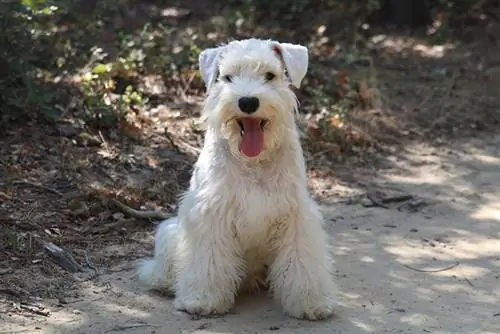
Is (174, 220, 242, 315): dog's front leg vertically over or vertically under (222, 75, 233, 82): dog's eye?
under

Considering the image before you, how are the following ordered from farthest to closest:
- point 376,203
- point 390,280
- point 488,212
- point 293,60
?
point 376,203, point 488,212, point 390,280, point 293,60

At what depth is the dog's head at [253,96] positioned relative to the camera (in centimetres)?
475

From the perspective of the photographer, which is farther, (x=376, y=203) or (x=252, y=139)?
(x=376, y=203)

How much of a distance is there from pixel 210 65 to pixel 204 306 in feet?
4.57

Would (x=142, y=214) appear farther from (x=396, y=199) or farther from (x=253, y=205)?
(x=396, y=199)

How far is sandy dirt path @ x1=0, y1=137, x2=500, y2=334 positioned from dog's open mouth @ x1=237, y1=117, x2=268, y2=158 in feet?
3.14

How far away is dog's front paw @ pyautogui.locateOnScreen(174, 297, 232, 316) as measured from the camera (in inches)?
197

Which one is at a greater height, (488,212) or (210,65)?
(210,65)

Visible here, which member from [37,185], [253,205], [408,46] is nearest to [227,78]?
[253,205]

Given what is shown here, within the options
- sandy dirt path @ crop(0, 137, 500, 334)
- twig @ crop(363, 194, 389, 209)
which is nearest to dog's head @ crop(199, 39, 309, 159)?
sandy dirt path @ crop(0, 137, 500, 334)

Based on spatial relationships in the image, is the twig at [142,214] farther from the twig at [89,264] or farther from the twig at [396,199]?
the twig at [396,199]

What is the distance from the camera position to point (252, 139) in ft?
16.0

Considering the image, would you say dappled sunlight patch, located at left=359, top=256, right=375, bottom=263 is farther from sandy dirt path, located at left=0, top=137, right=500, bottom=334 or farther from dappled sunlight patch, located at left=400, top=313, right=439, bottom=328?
dappled sunlight patch, located at left=400, top=313, right=439, bottom=328

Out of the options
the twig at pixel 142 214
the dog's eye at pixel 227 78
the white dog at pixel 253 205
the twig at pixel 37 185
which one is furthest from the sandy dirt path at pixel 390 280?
the dog's eye at pixel 227 78
